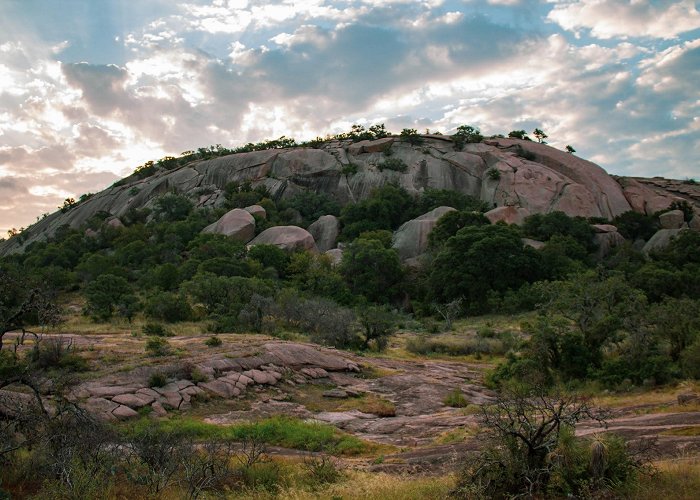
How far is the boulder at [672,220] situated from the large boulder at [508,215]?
13.9m

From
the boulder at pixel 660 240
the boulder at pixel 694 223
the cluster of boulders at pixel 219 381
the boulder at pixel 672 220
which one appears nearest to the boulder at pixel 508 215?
the boulder at pixel 660 240

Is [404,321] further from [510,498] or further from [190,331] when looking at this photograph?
[510,498]

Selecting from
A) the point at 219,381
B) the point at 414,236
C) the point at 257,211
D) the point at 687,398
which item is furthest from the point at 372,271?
the point at 687,398

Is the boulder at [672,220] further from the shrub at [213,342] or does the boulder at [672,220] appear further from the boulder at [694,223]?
the shrub at [213,342]

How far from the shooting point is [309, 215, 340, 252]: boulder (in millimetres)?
59469

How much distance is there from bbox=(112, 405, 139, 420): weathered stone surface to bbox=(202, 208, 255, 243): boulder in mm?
41440

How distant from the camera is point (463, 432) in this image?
38.9 feet

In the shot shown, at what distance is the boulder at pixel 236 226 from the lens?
55438mm

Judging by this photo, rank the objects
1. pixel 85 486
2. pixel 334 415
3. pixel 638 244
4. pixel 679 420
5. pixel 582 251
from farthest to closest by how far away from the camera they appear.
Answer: pixel 638 244, pixel 582 251, pixel 334 415, pixel 679 420, pixel 85 486

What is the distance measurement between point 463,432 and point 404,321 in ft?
82.2

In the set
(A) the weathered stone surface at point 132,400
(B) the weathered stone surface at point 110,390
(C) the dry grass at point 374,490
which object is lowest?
(C) the dry grass at point 374,490

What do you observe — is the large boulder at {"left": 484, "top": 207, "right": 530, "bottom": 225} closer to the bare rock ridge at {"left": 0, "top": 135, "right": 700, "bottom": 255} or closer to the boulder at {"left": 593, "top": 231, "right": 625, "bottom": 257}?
the bare rock ridge at {"left": 0, "top": 135, "right": 700, "bottom": 255}

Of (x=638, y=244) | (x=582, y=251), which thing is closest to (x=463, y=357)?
(x=582, y=251)

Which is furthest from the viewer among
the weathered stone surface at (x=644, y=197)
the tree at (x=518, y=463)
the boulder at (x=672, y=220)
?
the weathered stone surface at (x=644, y=197)
